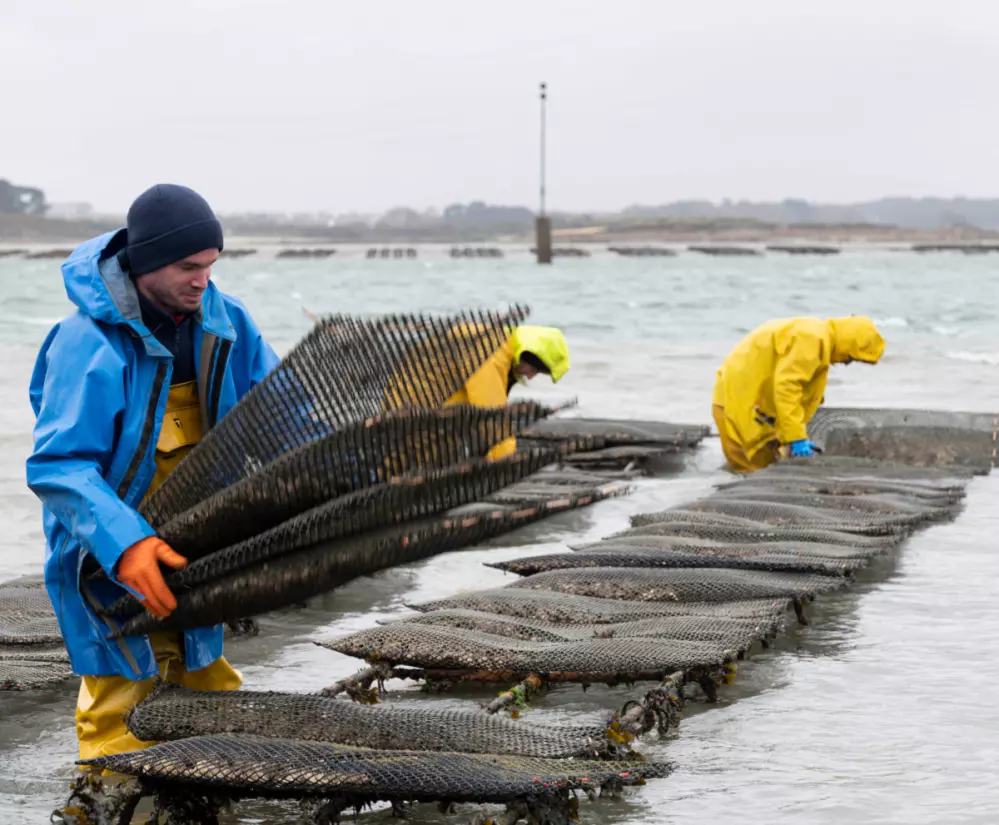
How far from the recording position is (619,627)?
5.37 metres

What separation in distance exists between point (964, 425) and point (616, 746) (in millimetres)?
8360

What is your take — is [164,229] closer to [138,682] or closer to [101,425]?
[101,425]

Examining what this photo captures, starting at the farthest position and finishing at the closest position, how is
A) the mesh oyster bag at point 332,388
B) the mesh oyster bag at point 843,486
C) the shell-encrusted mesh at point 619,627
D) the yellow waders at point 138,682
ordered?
the mesh oyster bag at point 843,486, the shell-encrusted mesh at point 619,627, the yellow waders at point 138,682, the mesh oyster bag at point 332,388

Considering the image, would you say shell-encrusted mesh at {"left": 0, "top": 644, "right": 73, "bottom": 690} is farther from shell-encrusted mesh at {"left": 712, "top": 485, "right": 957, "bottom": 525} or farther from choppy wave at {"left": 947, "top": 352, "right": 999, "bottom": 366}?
choppy wave at {"left": 947, "top": 352, "right": 999, "bottom": 366}

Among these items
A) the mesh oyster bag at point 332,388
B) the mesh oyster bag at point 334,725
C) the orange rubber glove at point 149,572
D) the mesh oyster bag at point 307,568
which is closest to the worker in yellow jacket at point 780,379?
the mesh oyster bag at point 332,388

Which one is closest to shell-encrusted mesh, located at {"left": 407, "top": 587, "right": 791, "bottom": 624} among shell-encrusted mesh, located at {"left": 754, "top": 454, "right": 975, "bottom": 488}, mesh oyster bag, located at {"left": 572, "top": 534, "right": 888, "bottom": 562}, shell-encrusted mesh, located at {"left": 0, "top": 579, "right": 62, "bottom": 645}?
mesh oyster bag, located at {"left": 572, "top": 534, "right": 888, "bottom": 562}

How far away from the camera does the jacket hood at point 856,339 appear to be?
9766 millimetres

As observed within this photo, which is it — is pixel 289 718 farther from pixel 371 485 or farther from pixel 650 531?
pixel 650 531

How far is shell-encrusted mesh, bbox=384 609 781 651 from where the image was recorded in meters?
5.20

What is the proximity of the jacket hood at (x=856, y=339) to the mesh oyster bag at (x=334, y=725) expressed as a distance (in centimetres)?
617

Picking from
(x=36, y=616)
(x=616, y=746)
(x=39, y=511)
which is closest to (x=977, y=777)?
(x=616, y=746)

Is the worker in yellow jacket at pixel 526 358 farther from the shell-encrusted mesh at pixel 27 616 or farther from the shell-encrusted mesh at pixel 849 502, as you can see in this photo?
the shell-encrusted mesh at pixel 27 616

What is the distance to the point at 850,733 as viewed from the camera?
Answer: 484 centimetres

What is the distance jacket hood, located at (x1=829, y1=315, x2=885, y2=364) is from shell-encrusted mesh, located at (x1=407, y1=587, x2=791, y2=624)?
430 cm
